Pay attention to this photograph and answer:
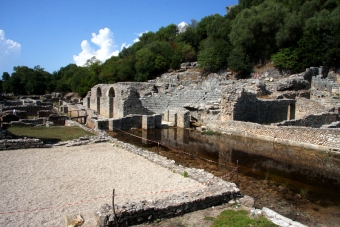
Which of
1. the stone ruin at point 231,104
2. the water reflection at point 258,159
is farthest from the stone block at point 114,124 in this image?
the water reflection at point 258,159

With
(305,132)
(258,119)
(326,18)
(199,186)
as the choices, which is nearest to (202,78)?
(326,18)

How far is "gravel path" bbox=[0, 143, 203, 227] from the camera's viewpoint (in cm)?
609

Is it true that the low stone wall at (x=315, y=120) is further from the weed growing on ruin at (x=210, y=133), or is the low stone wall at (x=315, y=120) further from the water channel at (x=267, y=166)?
the weed growing on ruin at (x=210, y=133)

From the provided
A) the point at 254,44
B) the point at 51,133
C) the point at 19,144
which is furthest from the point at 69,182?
the point at 254,44

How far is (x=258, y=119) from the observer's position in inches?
770

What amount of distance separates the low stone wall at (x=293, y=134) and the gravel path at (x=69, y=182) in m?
7.55

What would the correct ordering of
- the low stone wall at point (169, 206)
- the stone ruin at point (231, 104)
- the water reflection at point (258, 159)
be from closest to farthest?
Answer: 1. the low stone wall at point (169, 206)
2. the water reflection at point (258, 159)
3. the stone ruin at point (231, 104)

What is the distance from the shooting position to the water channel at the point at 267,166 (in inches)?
307

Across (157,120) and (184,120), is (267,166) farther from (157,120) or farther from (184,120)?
(157,120)

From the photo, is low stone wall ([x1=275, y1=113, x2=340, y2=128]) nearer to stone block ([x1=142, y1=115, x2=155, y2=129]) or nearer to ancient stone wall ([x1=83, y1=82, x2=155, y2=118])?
stone block ([x1=142, y1=115, x2=155, y2=129])

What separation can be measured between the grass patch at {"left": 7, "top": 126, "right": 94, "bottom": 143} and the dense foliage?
23.1m

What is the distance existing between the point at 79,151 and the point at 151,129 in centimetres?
825

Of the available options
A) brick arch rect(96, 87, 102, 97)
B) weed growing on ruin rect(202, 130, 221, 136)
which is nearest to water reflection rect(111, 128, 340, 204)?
weed growing on ruin rect(202, 130, 221, 136)

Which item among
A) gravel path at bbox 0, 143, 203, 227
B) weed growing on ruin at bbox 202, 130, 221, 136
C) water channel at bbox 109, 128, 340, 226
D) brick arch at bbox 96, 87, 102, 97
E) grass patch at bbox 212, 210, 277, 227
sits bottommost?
water channel at bbox 109, 128, 340, 226
